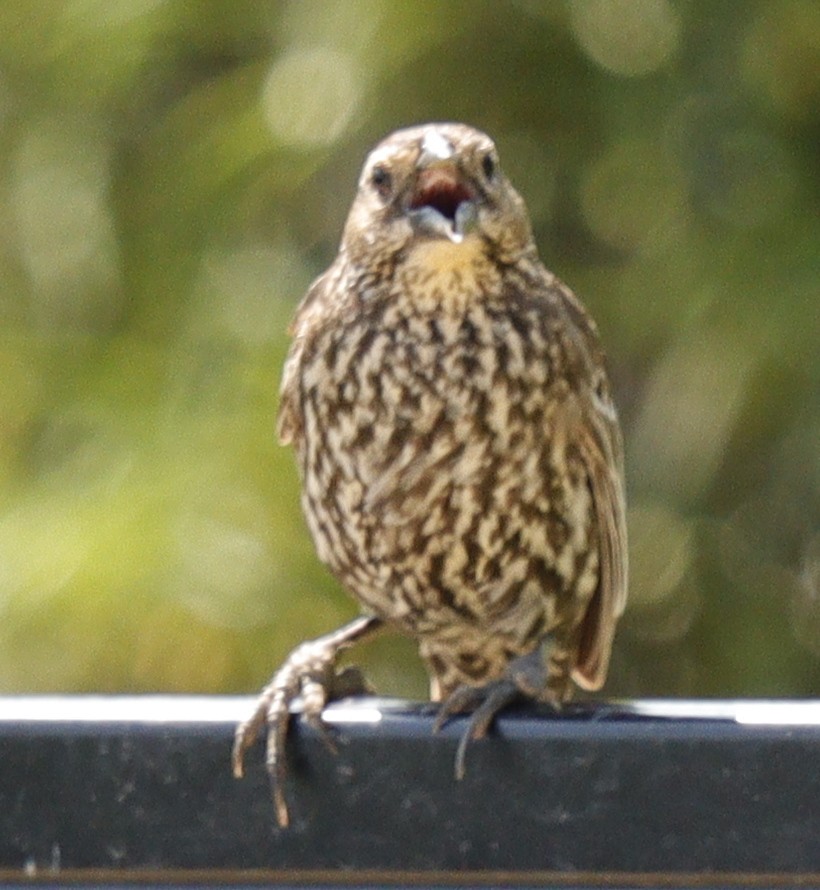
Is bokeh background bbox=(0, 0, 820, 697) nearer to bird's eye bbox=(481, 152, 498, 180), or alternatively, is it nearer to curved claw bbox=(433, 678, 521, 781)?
bird's eye bbox=(481, 152, 498, 180)

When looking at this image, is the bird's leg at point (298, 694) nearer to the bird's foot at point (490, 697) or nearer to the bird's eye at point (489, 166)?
the bird's foot at point (490, 697)

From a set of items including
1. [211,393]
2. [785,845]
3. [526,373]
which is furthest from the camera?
[211,393]

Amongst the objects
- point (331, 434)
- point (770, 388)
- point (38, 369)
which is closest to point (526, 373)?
point (331, 434)

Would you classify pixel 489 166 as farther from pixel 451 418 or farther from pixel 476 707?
pixel 476 707

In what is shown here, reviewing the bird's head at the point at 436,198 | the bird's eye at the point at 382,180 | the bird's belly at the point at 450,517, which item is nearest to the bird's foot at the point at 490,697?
the bird's belly at the point at 450,517

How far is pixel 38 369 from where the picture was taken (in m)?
4.02

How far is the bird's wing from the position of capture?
3420 mm

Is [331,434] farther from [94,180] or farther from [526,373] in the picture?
[94,180]

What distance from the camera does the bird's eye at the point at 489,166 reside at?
322 cm

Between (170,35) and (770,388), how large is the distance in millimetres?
1251

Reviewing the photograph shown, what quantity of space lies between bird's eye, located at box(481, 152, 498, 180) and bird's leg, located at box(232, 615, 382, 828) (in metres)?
0.74

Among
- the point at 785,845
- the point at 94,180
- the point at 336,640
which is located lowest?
the point at 336,640

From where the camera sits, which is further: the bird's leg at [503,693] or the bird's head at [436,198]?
the bird's head at [436,198]

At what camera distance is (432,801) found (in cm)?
226
